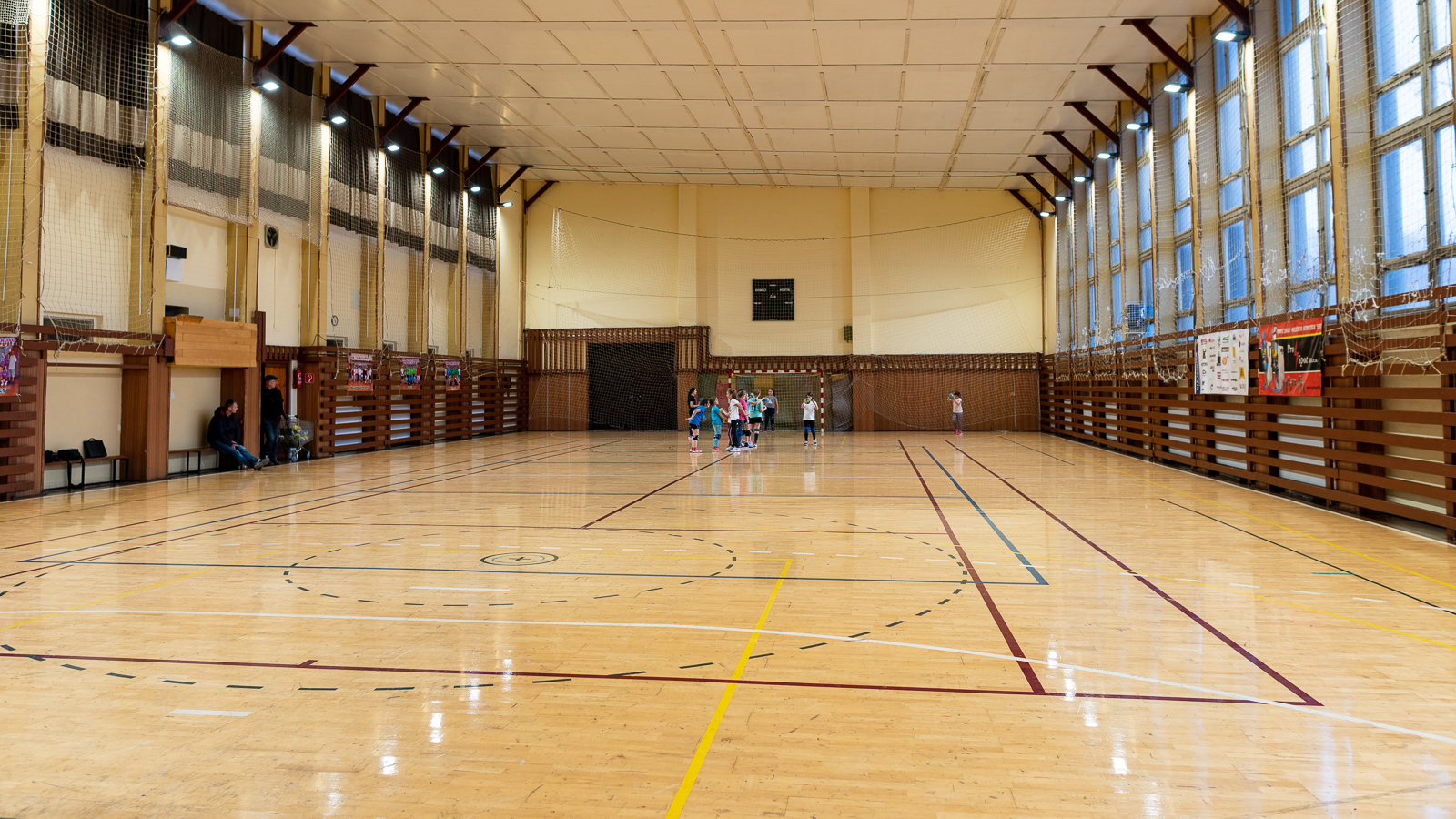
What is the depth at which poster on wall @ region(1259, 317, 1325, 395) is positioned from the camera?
924 cm

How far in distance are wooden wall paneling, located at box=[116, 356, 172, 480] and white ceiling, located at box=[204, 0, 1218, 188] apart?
235 inches

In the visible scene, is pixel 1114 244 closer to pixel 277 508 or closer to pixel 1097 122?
pixel 1097 122

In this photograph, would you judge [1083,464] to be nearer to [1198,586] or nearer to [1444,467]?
[1444,467]

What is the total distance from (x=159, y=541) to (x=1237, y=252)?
13.9 m

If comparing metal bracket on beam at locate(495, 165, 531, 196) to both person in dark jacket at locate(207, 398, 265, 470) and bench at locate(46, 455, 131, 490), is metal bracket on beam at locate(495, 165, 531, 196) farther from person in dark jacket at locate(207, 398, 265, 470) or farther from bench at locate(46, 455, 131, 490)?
bench at locate(46, 455, 131, 490)

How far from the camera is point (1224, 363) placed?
1148cm

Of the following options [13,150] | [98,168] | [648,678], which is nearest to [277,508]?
[13,150]

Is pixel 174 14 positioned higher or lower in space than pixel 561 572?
higher

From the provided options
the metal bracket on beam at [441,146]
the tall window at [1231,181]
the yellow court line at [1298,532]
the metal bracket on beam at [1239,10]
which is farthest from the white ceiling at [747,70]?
the yellow court line at [1298,532]

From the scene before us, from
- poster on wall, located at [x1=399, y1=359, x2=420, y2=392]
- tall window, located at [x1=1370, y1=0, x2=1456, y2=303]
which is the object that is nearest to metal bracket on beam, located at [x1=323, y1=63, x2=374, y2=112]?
poster on wall, located at [x1=399, y1=359, x2=420, y2=392]

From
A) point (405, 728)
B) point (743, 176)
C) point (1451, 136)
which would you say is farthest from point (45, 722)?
point (743, 176)

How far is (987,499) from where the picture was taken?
9602 millimetres

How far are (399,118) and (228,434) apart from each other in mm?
7882

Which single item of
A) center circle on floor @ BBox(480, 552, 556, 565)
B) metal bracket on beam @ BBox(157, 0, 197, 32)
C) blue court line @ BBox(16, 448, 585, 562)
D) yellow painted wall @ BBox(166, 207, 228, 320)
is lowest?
center circle on floor @ BBox(480, 552, 556, 565)
